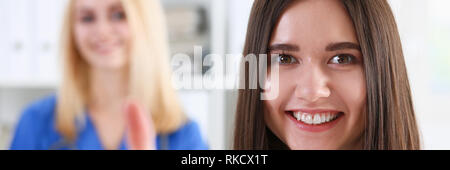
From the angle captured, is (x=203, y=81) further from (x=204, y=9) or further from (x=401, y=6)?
(x=401, y=6)

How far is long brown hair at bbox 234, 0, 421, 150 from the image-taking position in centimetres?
39

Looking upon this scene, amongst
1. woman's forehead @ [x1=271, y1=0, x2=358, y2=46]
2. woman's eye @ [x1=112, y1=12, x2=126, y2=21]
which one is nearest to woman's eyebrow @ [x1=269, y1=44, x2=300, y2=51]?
woman's forehead @ [x1=271, y1=0, x2=358, y2=46]

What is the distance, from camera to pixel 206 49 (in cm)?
58

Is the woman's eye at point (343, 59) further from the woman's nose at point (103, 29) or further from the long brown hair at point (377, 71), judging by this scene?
the woman's nose at point (103, 29)

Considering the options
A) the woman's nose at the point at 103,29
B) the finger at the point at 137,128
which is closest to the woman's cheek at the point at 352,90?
the finger at the point at 137,128

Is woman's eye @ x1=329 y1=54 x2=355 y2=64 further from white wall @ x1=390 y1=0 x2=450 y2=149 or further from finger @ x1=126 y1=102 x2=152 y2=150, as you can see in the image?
finger @ x1=126 y1=102 x2=152 y2=150

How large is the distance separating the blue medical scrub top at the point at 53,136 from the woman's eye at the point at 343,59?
26 cm

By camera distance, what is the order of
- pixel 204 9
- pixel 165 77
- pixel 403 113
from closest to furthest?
pixel 403 113
pixel 165 77
pixel 204 9

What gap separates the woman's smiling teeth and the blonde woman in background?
0.66 ft

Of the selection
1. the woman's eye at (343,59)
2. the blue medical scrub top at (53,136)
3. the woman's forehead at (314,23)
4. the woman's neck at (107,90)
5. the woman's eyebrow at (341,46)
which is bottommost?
the blue medical scrub top at (53,136)

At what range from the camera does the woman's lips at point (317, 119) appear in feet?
1.40

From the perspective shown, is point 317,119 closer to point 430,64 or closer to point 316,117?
point 316,117
